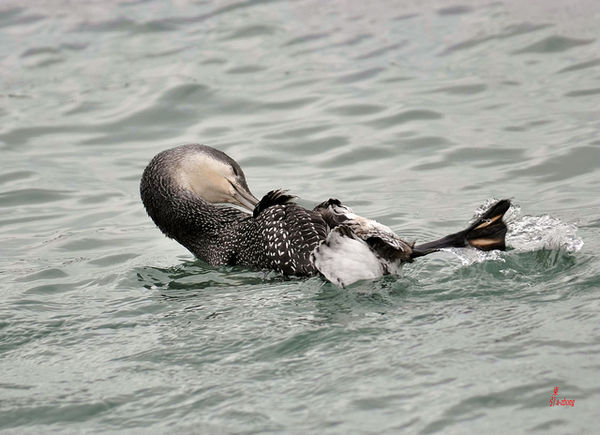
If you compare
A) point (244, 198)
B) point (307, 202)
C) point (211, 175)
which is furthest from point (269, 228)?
point (307, 202)

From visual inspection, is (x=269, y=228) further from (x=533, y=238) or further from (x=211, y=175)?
(x=533, y=238)

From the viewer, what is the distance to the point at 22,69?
10891mm

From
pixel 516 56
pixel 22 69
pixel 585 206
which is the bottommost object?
pixel 585 206

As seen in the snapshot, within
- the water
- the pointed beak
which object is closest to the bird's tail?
the water

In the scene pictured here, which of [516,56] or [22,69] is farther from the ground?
[22,69]

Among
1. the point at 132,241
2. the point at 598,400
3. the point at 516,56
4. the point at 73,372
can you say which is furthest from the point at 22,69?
the point at 598,400

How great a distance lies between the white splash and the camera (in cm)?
544

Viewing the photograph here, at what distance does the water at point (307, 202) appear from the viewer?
4082 millimetres

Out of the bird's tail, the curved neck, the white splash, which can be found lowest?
the white splash

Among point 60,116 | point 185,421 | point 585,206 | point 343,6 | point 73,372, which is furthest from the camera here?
point 343,6

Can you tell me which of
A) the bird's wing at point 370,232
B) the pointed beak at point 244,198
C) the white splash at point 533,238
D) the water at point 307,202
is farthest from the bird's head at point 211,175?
the white splash at point 533,238

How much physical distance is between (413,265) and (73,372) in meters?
2.02

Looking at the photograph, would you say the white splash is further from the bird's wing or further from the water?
the bird's wing

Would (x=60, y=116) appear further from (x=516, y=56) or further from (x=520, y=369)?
(x=520, y=369)
